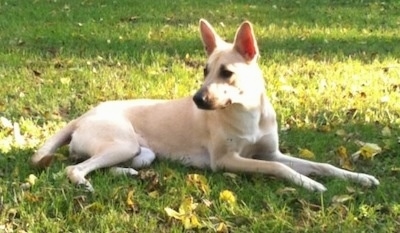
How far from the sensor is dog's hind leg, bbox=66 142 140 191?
472 cm

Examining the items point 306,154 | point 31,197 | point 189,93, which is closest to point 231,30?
point 189,93

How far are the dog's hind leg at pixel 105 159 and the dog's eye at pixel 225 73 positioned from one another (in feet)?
2.56

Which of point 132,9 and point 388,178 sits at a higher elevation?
point 388,178

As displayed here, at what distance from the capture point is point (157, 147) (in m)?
5.37

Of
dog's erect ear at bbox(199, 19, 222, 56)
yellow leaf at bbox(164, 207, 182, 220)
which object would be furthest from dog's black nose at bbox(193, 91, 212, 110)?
yellow leaf at bbox(164, 207, 182, 220)

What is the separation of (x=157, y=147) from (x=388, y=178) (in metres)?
1.55

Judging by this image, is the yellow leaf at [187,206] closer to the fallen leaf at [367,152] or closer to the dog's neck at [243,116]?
the dog's neck at [243,116]

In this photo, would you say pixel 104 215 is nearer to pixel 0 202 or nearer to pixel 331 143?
pixel 0 202

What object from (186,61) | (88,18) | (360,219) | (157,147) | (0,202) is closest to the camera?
(360,219)

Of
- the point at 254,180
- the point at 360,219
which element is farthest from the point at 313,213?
the point at 254,180

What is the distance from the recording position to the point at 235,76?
4949 millimetres

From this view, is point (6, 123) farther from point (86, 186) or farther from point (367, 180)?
point (367, 180)

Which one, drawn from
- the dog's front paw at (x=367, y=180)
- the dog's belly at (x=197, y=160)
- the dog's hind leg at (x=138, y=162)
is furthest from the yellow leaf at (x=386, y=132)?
the dog's hind leg at (x=138, y=162)

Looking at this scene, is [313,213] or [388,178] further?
[388,178]
